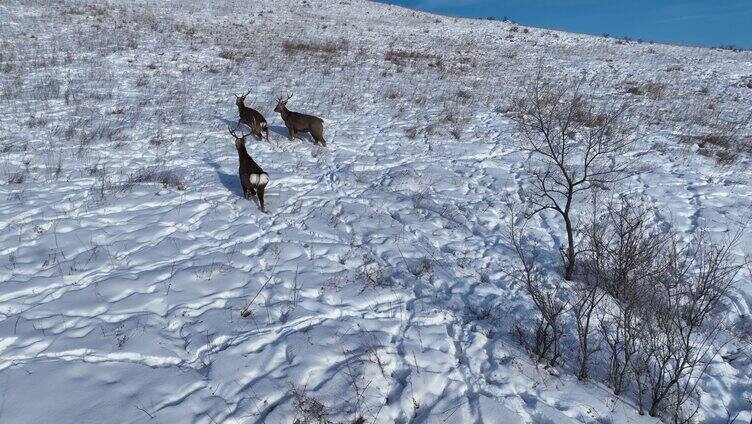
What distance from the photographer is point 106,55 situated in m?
16.1

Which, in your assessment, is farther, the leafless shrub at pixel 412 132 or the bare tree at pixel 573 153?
the leafless shrub at pixel 412 132

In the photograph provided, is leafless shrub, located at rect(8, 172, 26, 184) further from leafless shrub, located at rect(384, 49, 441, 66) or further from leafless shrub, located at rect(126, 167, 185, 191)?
leafless shrub, located at rect(384, 49, 441, 66)

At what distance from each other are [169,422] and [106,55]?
17120mm

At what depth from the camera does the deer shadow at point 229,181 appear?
8.09m

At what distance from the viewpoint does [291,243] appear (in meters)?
6.45

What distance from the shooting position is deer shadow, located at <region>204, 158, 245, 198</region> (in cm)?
809

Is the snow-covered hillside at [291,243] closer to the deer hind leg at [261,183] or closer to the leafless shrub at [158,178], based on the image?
the leafless shrub at [158,178]

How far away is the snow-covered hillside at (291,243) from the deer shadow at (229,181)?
0.18 ft

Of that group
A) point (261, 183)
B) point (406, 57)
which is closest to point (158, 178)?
point (261, 183)

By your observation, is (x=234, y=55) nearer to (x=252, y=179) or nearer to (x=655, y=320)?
(x=252, y=179)

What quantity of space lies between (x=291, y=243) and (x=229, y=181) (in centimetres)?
277

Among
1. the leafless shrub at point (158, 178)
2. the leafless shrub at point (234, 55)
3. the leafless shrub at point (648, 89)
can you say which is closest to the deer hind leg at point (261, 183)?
the leafless shrub at point (158, 178)

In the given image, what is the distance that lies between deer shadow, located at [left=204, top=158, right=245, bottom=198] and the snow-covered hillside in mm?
56

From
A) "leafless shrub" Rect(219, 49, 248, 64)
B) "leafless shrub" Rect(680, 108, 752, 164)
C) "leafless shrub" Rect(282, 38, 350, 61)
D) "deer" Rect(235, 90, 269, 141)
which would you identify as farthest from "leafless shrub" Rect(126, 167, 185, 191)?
"leafless shrub" Rect(282, 38, 350, 61)
